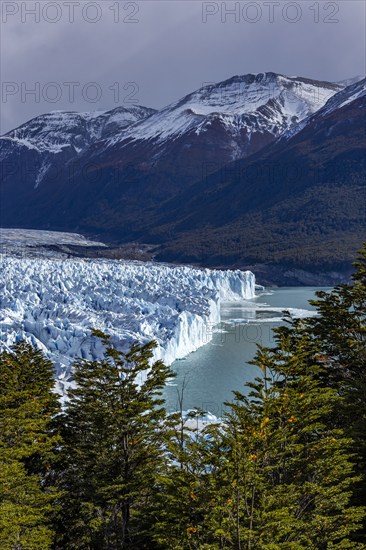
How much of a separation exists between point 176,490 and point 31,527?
243 cm

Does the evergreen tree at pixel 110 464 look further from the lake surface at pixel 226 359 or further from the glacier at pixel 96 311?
the glacier at pixel 96 311

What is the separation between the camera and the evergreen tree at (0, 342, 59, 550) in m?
7.44

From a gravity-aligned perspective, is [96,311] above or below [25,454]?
above

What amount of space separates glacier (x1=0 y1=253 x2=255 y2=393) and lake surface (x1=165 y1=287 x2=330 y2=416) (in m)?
0.89

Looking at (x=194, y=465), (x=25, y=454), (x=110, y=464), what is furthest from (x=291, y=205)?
(x=194, y=465)

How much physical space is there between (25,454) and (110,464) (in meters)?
1.33

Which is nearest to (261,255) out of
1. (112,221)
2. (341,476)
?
(341,476)

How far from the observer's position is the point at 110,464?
29.3 ft

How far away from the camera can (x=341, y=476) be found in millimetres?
8133

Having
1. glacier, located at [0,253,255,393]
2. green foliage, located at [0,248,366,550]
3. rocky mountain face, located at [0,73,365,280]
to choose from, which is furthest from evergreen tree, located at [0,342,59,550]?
rocky mountain face, located at [0,73,365,280]

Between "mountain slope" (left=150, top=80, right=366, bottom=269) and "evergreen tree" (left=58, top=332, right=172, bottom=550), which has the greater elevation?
"mountain slope" (left=150, top=80, right=366, bottom=269)

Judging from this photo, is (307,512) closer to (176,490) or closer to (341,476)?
(341,476)

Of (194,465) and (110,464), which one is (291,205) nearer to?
(110,464)

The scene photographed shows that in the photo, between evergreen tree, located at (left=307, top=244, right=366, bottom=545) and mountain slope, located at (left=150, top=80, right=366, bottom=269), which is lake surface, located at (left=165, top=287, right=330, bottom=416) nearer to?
evergreen tree, located at (left=307, top=244, right=366, bottom=545)
